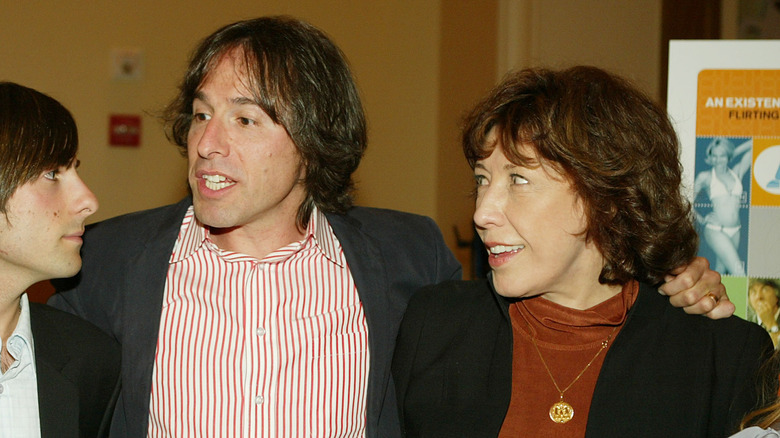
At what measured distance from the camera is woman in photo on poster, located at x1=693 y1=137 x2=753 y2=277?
7.57ft

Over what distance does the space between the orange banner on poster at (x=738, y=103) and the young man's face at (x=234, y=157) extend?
1.24m

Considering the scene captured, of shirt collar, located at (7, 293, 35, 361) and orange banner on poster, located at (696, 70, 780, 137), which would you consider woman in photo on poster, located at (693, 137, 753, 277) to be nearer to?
orange banner on poster, located at (696, 70, 780, 137)

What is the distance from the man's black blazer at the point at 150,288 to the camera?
2029 millimetres

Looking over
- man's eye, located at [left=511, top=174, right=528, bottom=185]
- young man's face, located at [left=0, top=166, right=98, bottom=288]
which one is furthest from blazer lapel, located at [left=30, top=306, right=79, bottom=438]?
man's eye, located at [left=511, top=174, right=528, bottom=185]

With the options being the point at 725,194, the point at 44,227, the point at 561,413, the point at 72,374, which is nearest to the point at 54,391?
the point at 72,374

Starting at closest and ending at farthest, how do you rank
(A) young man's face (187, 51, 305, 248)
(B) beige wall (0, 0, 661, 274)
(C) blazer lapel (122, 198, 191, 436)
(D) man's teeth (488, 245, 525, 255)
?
(D) man's teeth (488, 245, 525, 255)
(C) blazer lapel (122, 198, 191, 436)
(A) young man's face (187, 51, 305, 248)
(B) beige wall (0, 0, 661, 274)

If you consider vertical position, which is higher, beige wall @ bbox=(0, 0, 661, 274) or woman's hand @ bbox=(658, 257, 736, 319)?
beige wall @ bbox=(0, 0, 661, 274)

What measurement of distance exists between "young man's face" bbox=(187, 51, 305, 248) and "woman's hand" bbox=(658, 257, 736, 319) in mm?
1084

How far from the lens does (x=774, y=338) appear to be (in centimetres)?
223

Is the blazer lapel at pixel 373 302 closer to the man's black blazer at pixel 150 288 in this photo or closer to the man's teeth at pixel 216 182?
the man's black blazer at pixel 150 288

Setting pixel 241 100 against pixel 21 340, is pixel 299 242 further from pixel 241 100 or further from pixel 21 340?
pixel 21 340

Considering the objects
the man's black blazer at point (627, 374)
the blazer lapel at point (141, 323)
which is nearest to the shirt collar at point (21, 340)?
the blazer lapel at point (141, 323)

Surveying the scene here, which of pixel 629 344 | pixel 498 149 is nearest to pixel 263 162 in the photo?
pixel 498 149

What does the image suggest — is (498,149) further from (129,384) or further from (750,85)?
(129,384)
